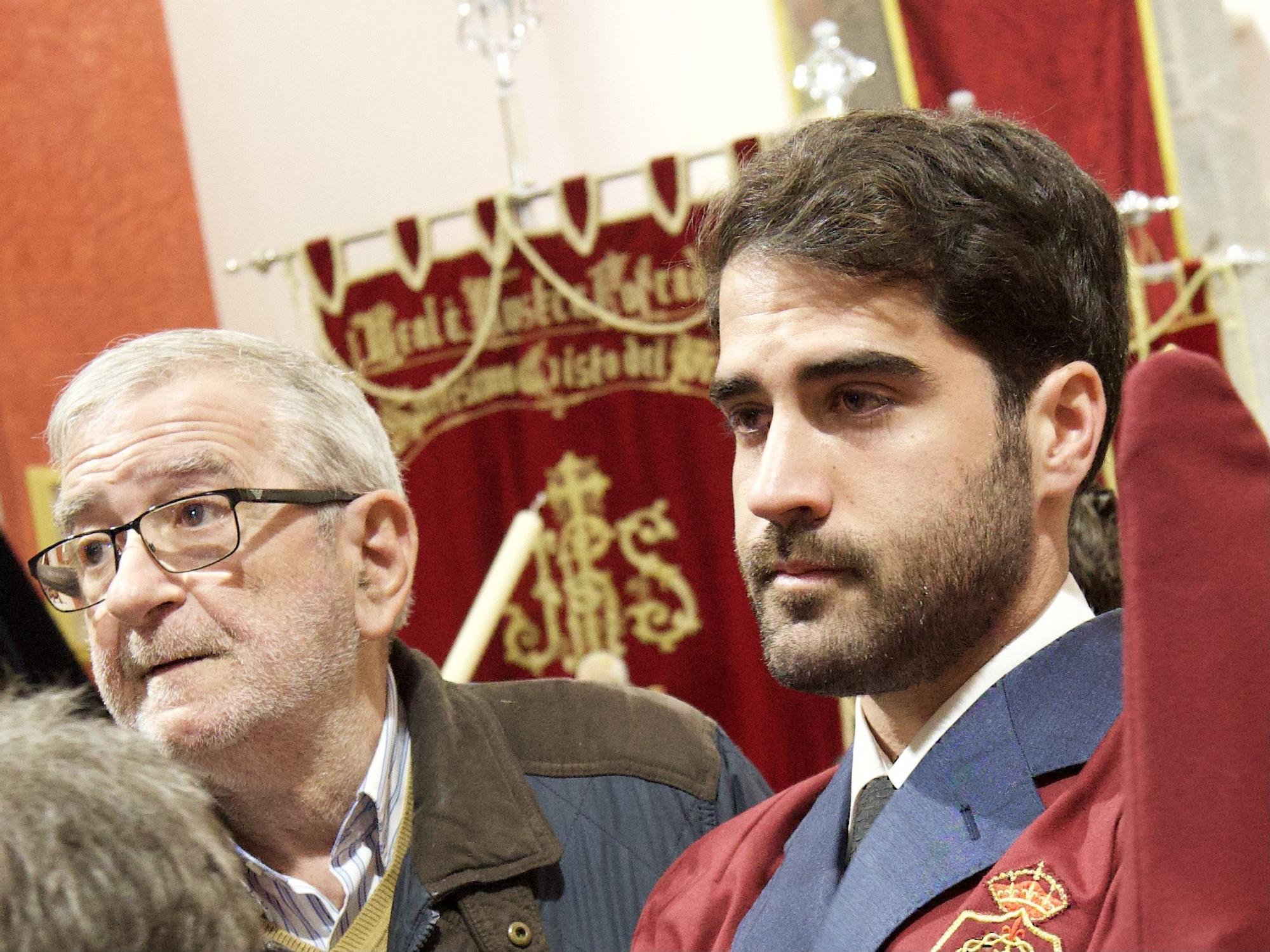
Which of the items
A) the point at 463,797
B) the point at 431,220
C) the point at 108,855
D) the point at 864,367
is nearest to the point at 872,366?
the point at 864,367

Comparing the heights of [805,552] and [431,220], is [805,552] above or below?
below

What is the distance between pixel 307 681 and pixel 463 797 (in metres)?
0.22

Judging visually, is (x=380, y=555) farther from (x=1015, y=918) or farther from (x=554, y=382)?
(x=554, y=382)

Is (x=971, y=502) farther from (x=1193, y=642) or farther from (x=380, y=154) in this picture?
(x=380, y=154)

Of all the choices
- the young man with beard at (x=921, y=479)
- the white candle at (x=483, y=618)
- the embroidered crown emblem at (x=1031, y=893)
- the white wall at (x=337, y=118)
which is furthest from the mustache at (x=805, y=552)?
the white wall at (x=337, y=118)

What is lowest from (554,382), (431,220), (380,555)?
(380,555)

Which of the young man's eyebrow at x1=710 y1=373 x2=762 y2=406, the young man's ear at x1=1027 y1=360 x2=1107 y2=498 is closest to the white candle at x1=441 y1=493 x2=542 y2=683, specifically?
the young man's eyebrow at x1=710 y1=373 x2=762 y2=406

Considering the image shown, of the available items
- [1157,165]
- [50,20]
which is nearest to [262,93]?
[50,20]

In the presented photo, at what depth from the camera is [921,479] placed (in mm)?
1131

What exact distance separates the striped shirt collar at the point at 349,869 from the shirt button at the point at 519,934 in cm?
16

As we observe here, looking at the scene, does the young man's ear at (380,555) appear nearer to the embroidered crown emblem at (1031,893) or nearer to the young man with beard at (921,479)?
the young man with beard at (921,479)

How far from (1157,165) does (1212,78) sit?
29cm

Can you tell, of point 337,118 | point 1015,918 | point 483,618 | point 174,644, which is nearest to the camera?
point 1015,918

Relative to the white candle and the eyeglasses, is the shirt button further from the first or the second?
the white candle
